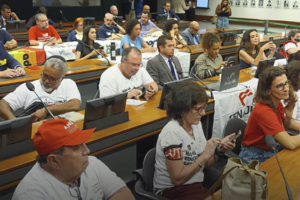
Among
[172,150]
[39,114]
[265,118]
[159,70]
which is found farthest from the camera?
[159,70]

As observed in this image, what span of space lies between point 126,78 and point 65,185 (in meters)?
2.09

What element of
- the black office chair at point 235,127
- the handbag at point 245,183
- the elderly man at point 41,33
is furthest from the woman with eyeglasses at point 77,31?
the handbag at point 245,183

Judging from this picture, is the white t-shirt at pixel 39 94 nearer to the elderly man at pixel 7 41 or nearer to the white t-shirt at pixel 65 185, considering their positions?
the white t-shirt at pixel 65 185

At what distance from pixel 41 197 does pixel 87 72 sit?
3.26 meters

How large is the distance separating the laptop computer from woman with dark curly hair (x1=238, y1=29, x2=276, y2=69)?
1091 mm

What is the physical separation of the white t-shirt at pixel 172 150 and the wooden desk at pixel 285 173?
1.32ft

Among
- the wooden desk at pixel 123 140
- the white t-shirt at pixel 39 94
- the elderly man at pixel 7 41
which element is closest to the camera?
the wooden desk at pixel 123 140

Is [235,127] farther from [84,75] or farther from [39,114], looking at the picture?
[84,75]

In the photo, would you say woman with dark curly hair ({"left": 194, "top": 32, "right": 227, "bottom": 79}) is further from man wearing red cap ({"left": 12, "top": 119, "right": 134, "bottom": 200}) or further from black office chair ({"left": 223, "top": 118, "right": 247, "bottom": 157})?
man wearing red cap ({"left": 12, "top": 119, "right": 134, "bottom": 200})

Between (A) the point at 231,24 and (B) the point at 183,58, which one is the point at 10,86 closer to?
(B) the point at 183,58

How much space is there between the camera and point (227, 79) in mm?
3611

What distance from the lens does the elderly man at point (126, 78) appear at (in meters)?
3.30

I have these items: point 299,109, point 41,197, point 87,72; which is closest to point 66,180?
Answer: point 41,197

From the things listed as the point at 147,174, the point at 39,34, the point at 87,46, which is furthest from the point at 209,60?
the point at 39,34
